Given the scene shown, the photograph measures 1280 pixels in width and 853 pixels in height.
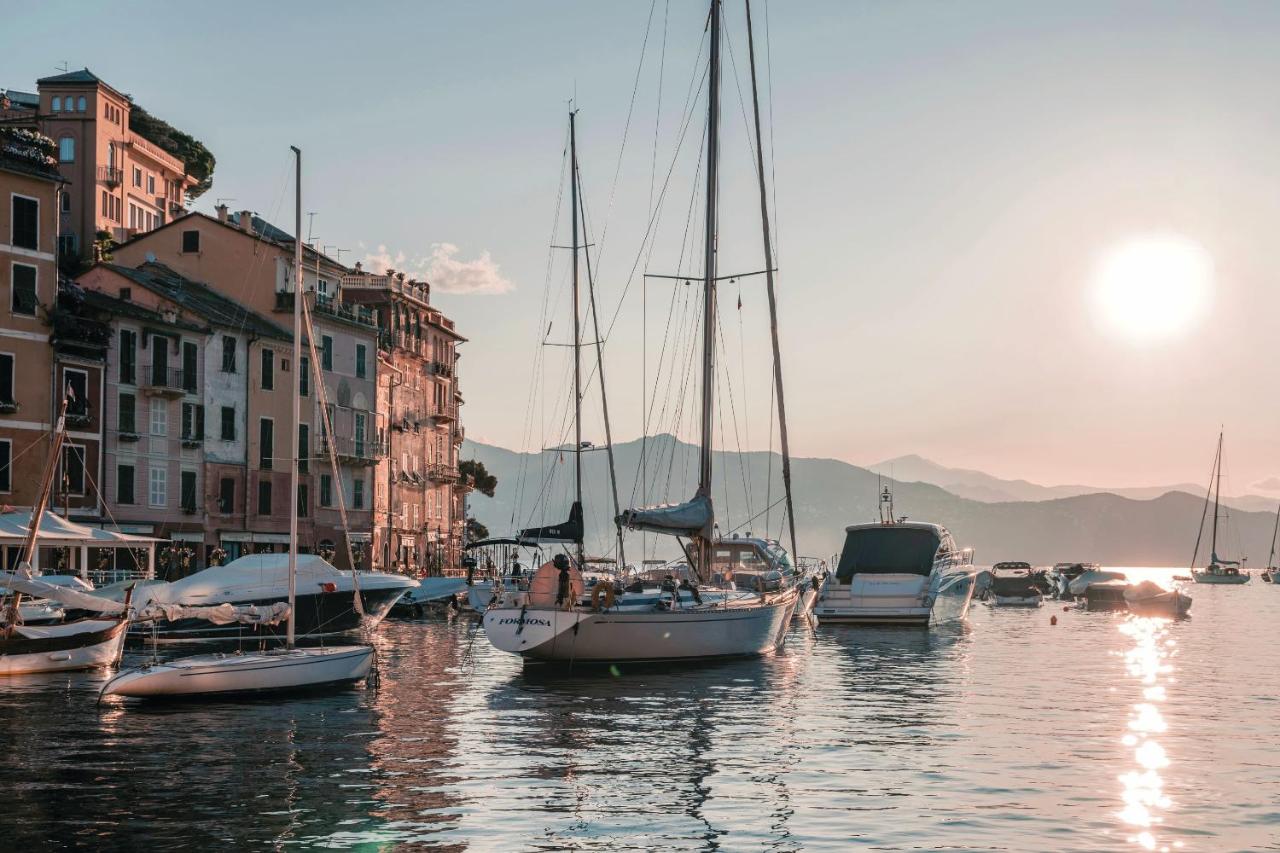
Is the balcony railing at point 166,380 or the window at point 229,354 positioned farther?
the window at point 229,354

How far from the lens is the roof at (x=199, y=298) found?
76.8 m

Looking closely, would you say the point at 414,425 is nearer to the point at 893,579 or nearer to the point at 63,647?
the point at 893,579

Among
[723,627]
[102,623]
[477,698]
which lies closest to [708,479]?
[723,627]

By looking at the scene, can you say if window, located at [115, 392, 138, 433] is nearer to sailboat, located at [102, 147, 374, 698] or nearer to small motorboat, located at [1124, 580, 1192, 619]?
sailboat, located at [102, 147, 374, 698]

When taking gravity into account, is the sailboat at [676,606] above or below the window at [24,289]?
below

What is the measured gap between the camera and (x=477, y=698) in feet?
116

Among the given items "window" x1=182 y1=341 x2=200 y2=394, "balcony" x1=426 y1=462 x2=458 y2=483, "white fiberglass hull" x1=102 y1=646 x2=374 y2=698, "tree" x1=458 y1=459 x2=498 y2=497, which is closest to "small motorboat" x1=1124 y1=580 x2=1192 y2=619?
"balcony" x1=426 y1=462 x2=458 y2=483

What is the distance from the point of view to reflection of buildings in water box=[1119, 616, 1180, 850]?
65.4ft

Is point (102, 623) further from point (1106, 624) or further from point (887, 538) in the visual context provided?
point (1106, 624)

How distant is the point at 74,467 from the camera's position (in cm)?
6700

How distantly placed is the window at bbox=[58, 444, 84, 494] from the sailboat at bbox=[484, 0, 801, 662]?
3130cm

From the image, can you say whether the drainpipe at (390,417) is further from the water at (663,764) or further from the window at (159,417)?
the water at (663,764)

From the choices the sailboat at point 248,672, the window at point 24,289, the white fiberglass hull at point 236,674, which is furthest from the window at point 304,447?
the white fiberglass hull at point 236,674

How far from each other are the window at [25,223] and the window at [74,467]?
892 cm
